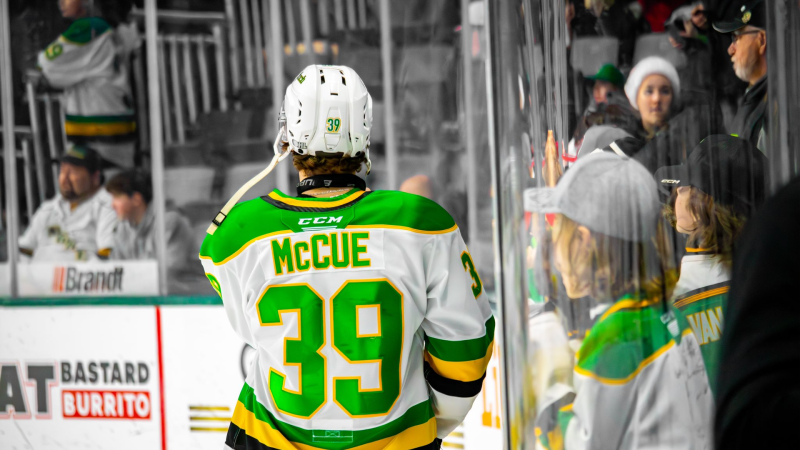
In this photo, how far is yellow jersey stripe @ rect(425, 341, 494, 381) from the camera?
57.6 inches

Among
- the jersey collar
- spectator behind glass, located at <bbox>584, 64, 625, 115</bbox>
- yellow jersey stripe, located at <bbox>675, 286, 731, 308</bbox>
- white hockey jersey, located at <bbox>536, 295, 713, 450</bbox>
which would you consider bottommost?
white hockey jersey, located at <bbox>536, 295, 713, 450</bbox>

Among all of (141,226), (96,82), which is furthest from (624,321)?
(96,82)

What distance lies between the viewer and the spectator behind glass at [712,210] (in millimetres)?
836

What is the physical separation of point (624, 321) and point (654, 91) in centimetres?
27

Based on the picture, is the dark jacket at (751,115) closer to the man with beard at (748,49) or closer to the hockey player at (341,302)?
the man with beard at (748,49)

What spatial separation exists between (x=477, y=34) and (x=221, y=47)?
1.41 m

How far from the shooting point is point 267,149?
4020 millimetres

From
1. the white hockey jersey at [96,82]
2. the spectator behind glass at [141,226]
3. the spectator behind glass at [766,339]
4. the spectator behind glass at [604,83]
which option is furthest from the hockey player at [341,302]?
the white hockey jersey at [96,82]

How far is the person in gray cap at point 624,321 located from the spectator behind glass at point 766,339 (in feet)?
1.25

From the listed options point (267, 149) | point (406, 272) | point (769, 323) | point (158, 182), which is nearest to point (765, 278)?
point (769, 323)

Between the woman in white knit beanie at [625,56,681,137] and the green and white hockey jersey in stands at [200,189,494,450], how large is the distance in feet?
1.99

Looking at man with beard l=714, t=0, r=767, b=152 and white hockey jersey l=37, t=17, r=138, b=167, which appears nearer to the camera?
man with beard l=714, t=0, r=767, b=152

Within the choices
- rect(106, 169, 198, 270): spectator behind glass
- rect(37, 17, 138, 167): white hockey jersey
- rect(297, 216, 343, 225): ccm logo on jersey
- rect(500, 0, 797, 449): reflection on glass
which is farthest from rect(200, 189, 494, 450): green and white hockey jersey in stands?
rect(37, 17, 138, 167): white hockey jersey

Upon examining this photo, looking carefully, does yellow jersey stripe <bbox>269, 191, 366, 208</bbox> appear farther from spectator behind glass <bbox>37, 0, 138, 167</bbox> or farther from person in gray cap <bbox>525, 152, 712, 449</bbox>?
spectator behind glass <bbox>37, 0, 138, 167</bbox>
